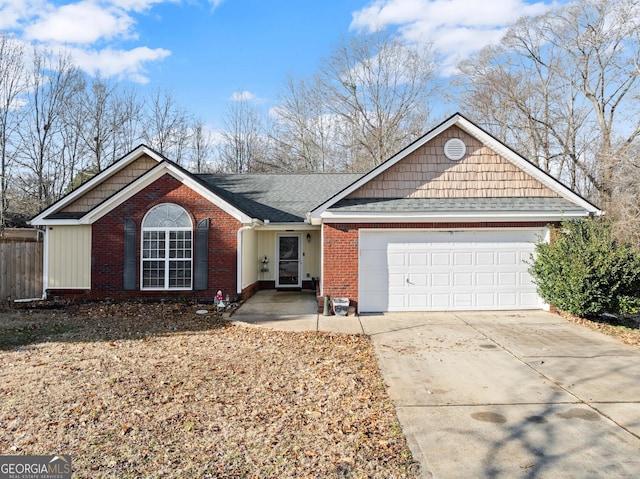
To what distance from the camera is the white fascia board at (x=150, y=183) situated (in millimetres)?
12430

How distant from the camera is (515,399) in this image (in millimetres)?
5352

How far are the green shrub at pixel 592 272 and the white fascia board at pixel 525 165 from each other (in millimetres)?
829

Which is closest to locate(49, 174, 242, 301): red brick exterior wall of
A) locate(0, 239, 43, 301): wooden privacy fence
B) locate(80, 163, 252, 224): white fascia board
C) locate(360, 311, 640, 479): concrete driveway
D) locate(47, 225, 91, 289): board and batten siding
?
locate(80, 163, 252, 224): white fascia board

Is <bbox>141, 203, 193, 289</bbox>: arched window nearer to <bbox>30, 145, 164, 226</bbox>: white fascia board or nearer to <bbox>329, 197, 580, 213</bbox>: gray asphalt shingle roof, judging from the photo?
<bbox>30, 145, 164, 226</bbox>: white fascia board

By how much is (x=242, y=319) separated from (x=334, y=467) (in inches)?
277

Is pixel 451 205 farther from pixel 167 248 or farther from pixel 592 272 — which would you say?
pixel 167 248

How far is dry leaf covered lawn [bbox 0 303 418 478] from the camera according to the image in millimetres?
3850

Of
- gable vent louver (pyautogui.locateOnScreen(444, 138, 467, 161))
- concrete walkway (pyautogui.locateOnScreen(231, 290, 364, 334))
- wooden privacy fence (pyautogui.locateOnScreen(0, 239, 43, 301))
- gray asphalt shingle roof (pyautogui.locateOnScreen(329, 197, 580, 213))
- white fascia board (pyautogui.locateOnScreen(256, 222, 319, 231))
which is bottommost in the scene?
concrete walkway (pyautogui.locateOnScreen(231, 290, 364, 334))

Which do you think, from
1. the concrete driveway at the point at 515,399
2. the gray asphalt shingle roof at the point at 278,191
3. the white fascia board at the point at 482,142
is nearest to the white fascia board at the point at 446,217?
the white fascia board at the point at 482,142

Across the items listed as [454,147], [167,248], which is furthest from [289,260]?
[454,147]

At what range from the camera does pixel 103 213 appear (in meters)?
12.7

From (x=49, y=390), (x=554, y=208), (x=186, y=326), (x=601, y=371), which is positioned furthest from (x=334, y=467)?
(x=554, y=208)

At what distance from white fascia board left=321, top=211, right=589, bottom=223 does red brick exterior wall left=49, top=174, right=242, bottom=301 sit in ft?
11.4

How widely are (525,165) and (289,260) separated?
8666 mm
